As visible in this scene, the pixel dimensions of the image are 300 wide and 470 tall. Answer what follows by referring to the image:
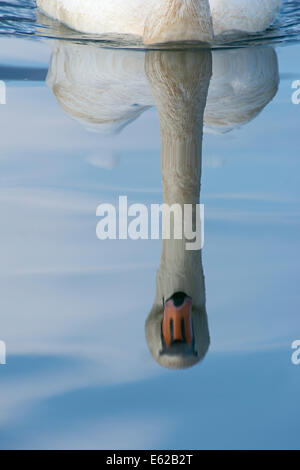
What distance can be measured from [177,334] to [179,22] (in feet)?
13.0

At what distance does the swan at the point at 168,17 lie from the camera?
25.2 ft

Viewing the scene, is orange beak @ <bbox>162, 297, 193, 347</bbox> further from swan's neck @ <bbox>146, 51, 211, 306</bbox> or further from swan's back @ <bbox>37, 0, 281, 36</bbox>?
swan's back @ <bbox>37, 0, 281, 36</bbox>

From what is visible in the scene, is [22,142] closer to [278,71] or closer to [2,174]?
[2,174]

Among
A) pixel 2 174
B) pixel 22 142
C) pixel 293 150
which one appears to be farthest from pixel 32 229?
pixel 293 150

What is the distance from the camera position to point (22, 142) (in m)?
Result: 6.23

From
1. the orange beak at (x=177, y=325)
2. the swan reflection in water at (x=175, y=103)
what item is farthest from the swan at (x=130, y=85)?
the orange beak at (x=177, y=325)

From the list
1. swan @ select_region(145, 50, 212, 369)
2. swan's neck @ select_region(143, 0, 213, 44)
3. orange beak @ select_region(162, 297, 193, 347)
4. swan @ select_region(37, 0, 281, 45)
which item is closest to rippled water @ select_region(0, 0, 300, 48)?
swan @ select_region(37, 0, 281, 45)

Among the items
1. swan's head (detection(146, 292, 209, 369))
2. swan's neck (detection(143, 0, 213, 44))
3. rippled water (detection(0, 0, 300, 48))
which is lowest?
swan's head (detection(146, 292, 209, 369))

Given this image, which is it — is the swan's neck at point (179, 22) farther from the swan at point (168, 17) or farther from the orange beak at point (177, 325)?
the orange beak at point (177, 325)

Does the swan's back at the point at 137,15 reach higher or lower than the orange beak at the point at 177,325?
higher

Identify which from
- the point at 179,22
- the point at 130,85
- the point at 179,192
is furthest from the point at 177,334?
the point at 179,22

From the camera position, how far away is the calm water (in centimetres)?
367

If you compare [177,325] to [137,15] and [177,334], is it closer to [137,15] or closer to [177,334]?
[177,334]
